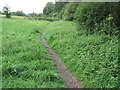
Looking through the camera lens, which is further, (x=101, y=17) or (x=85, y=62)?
(x=101, y=17)

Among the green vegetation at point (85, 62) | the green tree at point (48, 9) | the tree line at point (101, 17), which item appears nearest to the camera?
the green vegetation at point (85, 62)

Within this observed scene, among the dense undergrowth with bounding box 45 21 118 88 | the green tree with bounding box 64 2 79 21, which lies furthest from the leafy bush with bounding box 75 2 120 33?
the green tree with bounding box 64 2 79 21

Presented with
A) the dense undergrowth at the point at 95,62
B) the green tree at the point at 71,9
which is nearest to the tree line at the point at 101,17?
the dense undergrowth at the point at 95,62

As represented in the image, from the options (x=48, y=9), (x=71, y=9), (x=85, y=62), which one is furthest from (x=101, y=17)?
(x=48, y=9)

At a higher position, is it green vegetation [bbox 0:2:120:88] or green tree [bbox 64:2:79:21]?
green tree [bbox 64:2:79:21]

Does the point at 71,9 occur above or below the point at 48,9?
below

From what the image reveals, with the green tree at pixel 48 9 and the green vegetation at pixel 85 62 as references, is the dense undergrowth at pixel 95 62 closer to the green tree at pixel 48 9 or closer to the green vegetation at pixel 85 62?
the green vegetation at pixel 85 62

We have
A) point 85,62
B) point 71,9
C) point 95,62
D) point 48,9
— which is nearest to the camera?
point 95,62

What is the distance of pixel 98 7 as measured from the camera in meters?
9.23

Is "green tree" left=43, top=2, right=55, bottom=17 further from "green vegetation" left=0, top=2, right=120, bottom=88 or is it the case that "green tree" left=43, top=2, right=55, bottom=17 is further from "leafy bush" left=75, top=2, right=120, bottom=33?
"green vegetation" left=0, top=2, right=120, bottom=88

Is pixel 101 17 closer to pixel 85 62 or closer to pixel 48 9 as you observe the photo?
pixel 85 62

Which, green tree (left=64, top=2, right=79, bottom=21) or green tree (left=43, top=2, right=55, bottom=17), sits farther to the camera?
green tree (left=43, top=2, right=55, bottom=17)

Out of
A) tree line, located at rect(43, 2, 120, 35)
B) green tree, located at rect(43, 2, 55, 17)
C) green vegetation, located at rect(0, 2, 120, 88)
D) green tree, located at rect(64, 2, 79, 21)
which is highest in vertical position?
green tree, located at rect(43, 2, 55, 17)

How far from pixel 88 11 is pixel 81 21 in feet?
4.18
